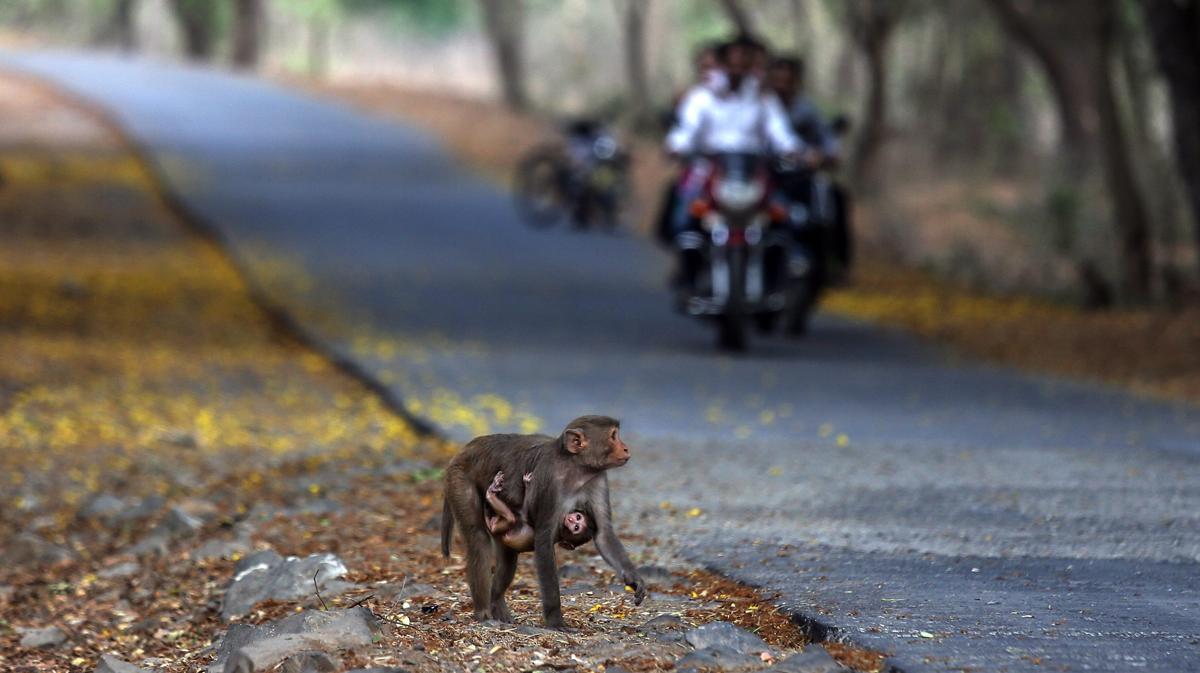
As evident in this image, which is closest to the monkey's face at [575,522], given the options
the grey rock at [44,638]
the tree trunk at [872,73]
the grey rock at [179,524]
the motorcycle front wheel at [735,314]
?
the grey rock at [44,638]

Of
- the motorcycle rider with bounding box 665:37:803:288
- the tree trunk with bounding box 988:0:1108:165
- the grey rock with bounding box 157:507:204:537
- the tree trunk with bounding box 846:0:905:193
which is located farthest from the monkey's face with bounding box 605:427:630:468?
the tree trunk with bounding box 846:0:905:193

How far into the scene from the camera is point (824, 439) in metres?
10.8

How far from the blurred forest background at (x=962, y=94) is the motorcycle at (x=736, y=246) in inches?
139

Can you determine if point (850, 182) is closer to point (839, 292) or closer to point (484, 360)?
point (839, 292)

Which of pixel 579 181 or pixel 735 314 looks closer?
pixel 735 314

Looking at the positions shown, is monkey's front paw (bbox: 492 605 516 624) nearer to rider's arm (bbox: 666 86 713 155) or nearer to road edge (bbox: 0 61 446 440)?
road edge (bbox: 0 61 446 440)

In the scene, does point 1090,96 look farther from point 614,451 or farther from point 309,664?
point 309,664

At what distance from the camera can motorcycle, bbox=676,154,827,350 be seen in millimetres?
15000

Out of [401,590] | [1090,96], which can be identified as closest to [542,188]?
[1090,96]

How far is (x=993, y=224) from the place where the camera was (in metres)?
31.3

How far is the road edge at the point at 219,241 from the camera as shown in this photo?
1269cm

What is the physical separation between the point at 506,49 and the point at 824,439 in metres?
34.9

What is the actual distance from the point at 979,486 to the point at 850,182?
73.2 ft

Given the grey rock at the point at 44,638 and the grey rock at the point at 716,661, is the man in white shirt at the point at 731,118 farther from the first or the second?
the grey rock at the point at 716,661
